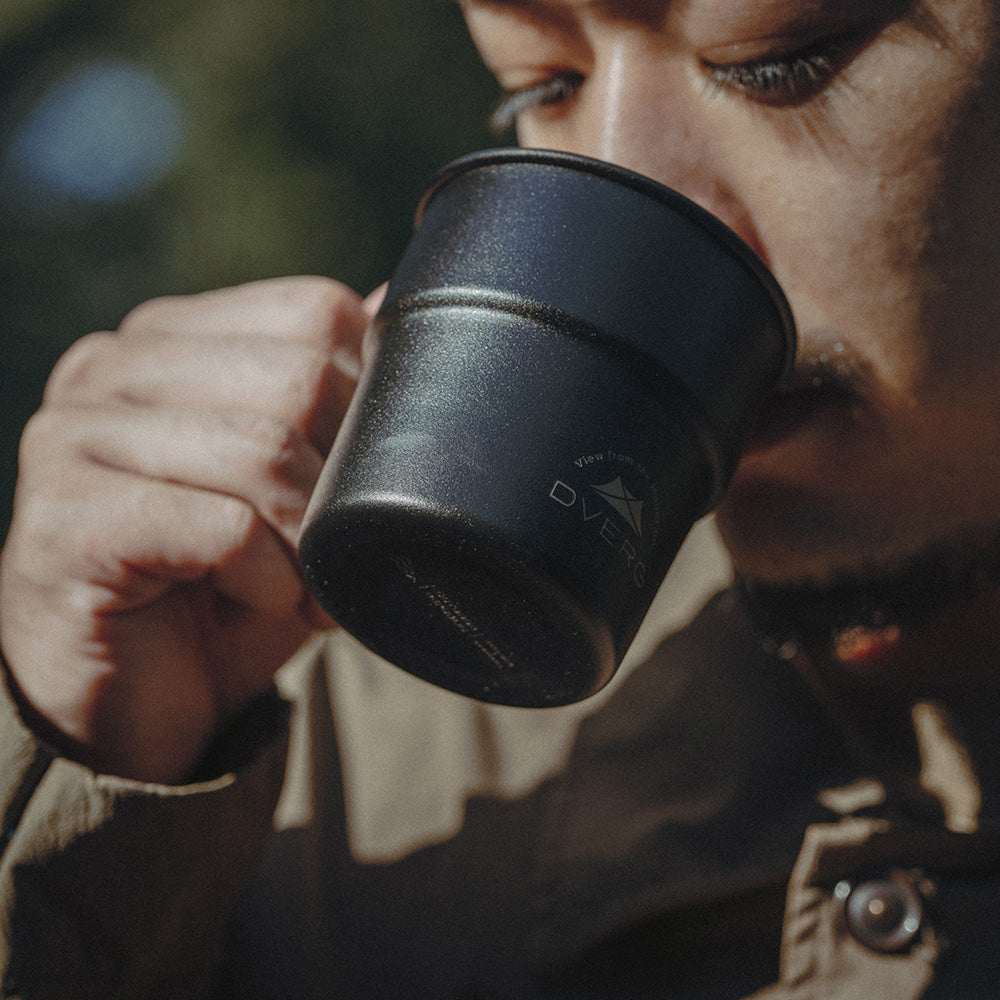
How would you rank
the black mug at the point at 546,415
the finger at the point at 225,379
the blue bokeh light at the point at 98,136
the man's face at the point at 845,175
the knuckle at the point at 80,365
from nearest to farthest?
the black mug at the point at 546,415 < the man's face at the point at 845,175 < the finger at the point at 225,379 < the knuckle at the point at 80,365 < the blue bokeh light at the point at 98,136

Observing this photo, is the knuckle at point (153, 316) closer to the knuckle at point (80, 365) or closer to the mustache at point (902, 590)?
the knuckle at point (80, 365)

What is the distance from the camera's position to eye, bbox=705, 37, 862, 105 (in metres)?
0.87

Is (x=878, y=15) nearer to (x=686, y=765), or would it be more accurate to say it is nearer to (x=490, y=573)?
(x=490, y=573)

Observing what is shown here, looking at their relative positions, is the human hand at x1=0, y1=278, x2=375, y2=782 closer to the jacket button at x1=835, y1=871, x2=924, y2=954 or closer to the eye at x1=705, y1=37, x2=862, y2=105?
the eye at x1=705, y1=37, x2=862, y2=105

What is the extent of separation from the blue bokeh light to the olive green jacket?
1.94m

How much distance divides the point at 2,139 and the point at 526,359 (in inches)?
102

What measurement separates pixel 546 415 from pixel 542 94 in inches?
18.0

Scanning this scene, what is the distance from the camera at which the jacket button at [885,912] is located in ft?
3.31

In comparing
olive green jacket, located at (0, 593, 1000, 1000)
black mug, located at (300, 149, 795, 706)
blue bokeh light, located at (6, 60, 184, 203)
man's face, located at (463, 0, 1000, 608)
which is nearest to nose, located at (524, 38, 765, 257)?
man's face, located at (463, 0, 1000, 608)

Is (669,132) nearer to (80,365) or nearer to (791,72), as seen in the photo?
(791,72)

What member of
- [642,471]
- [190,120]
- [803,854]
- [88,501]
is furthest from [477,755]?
[190,120]

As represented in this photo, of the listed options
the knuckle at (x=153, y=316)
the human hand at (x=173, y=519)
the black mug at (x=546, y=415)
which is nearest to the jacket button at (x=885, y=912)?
the black mug at (x=546, y=415)

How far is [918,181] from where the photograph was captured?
35.0 inches

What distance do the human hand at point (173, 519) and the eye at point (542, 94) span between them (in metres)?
0.24
